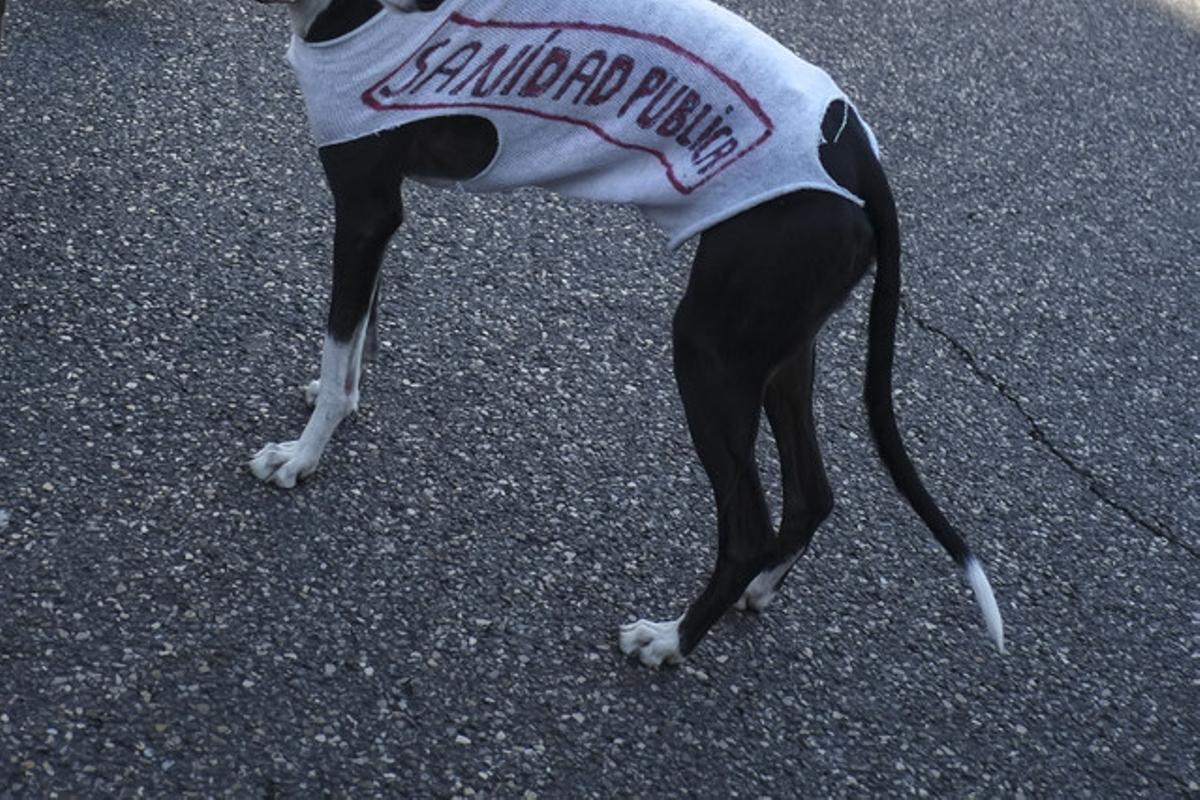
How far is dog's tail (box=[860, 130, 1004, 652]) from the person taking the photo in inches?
106

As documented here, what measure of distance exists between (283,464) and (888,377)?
130cm

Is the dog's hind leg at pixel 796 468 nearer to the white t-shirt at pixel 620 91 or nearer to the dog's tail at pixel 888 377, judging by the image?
the dog's tail at pixel 888 377

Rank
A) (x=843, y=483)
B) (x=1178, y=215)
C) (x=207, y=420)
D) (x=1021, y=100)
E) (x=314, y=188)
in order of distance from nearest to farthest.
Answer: (x=207, y=420), (x=843, y=483), (x=314, y=188), (x=1178, y=215), (x=1021, y=100)

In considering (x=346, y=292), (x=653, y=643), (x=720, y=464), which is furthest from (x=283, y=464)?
(x=720, y=464)

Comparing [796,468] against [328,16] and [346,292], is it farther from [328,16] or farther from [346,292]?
[328,16]

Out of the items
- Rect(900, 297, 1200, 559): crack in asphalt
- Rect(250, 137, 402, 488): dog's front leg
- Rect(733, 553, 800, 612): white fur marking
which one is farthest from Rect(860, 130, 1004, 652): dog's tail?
Rect(900, 297, 1200, 559): crack in asphalt

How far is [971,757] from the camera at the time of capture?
120 inches

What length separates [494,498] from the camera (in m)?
3.37

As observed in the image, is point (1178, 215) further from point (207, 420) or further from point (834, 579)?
point (207, 420)

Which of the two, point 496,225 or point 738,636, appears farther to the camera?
point 496,225

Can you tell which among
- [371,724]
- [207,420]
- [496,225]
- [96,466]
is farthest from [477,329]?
[371,724]

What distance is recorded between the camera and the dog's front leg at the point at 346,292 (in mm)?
2955

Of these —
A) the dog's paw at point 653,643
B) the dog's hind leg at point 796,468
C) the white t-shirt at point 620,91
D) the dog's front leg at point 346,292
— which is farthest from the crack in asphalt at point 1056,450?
the dog's front leg at point 346,292

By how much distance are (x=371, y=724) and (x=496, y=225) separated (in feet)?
6.27
